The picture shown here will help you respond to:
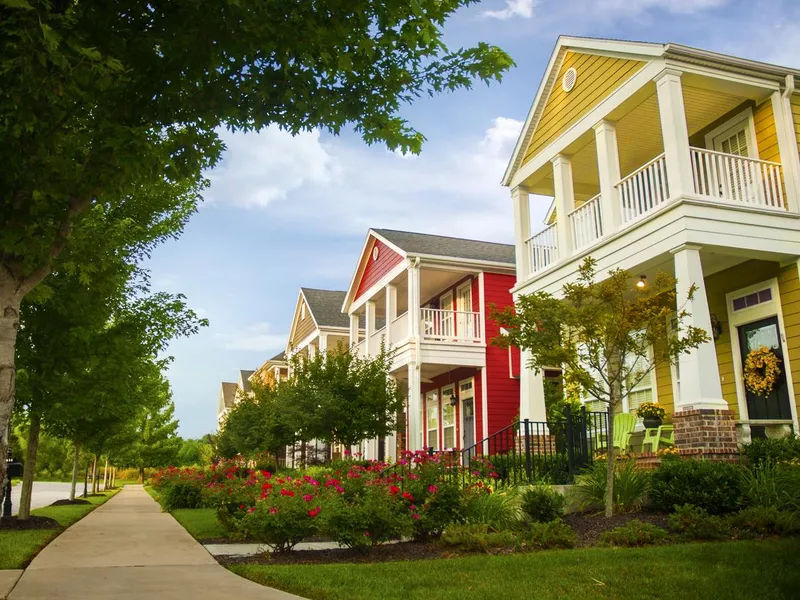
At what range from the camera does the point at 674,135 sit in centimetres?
1127

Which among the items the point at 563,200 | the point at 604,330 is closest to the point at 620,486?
the point at 604,330

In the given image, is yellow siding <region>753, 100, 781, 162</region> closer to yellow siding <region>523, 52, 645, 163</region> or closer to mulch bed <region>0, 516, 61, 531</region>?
yellow siding <region>523, 52, 645, 163</region>

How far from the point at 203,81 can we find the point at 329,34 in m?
1.16

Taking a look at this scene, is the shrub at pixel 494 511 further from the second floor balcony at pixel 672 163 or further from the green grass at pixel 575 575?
the second floor balcony at pixel 672 163

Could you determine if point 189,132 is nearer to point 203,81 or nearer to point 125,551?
point 203,81

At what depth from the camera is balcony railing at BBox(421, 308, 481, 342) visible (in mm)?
20969

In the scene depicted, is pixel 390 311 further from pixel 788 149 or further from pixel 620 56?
pixel 788 149

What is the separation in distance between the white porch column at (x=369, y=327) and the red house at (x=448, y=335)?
4 cm

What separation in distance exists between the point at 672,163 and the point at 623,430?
18.5 ft

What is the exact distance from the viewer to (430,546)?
29.8 ft

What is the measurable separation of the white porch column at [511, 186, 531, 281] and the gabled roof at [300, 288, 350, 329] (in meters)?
17.2

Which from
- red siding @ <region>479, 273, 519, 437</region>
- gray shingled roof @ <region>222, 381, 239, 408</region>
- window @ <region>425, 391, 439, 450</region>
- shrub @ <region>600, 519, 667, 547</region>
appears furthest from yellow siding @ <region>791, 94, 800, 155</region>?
gray shingled roof @ <region>222, 381, 239, 408</region>

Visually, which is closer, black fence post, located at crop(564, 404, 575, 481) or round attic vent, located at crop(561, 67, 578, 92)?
black fence post, located at crop(564, 404, 575, 481)

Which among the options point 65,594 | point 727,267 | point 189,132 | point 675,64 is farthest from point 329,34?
point 727,267
